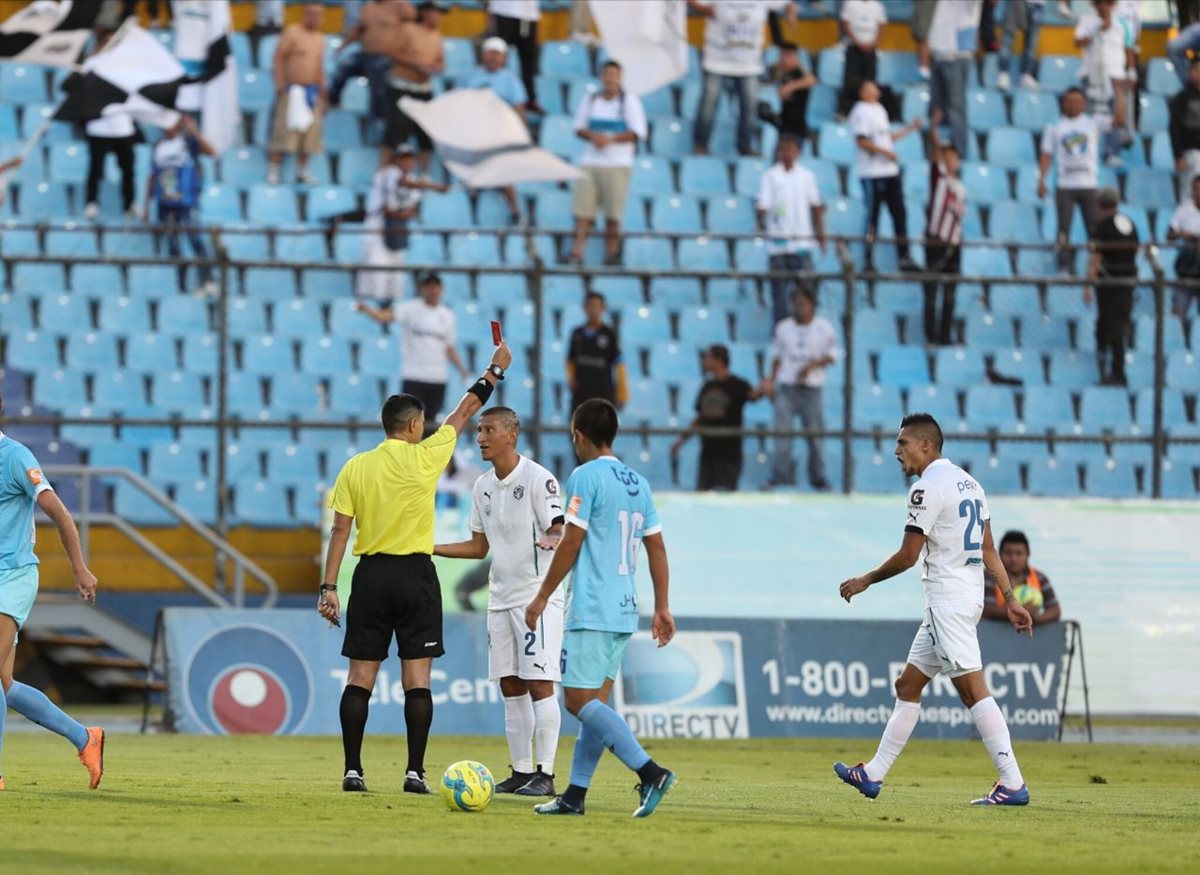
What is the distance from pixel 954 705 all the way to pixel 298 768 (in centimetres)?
A: 740

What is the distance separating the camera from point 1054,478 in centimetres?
2411

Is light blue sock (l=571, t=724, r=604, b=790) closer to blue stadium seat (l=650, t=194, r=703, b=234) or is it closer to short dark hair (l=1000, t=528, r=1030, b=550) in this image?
short dark hair (l=1000, t=528, r=1030, b=550)

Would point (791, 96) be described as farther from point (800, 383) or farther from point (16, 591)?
point (16, 591)

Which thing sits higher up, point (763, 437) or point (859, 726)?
point (763, 437)

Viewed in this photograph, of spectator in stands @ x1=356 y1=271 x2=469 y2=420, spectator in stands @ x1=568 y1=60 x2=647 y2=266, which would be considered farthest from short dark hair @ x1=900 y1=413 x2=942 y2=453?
spectator in stands @ x1=568 y1=60 x2=647 y2=266

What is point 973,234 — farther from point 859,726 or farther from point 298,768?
point 298,768

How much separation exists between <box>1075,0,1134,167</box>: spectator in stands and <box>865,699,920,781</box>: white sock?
63.4ft

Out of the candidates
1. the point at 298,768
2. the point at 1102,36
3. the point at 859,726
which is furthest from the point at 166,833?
the point at 1102,36

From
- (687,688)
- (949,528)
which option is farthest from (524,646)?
(687,688)

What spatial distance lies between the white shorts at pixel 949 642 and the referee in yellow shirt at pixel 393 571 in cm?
275

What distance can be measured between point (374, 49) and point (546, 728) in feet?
56.7

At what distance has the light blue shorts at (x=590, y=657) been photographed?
35.1 ft

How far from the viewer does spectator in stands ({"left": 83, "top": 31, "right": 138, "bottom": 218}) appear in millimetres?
26328

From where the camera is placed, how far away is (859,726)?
19500 mm
